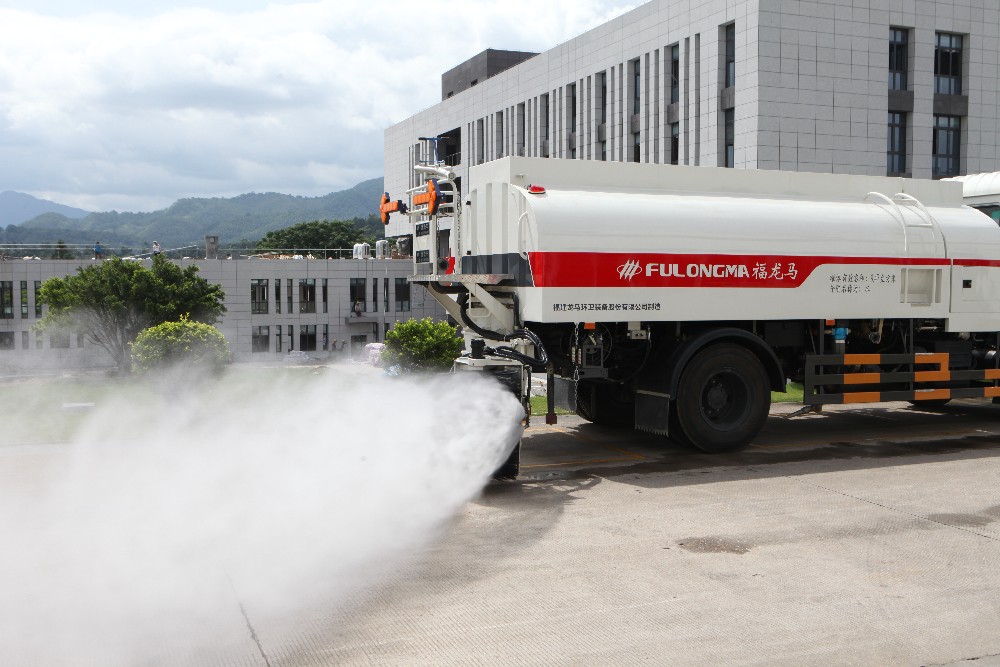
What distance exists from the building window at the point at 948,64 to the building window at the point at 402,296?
34.1m

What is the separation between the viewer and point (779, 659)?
16.2 ft

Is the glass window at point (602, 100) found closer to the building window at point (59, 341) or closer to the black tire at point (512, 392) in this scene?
the building window at point (59, 341)

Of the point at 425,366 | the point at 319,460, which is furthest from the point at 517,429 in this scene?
the point at 425,366

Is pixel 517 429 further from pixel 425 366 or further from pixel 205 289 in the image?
pixel 205 289

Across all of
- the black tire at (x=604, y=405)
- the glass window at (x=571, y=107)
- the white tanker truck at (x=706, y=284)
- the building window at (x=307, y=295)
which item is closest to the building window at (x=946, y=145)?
the glass window at (x=571, y=107)

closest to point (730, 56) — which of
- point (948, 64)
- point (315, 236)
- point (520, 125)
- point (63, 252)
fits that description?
point (948, 64)

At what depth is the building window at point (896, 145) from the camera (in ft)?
145

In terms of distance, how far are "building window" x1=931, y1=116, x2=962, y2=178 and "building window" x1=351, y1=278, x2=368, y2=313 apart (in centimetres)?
3521

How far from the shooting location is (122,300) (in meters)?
35.0

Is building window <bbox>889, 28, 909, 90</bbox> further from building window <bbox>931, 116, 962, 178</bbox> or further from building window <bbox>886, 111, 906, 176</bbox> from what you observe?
building window <bbox>931, 116, 962, 178</bbox>

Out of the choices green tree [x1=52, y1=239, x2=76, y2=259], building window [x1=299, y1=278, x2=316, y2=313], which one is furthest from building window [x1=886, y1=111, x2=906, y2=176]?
green tree [x1=52, y1=239, x2=76, y2=259]

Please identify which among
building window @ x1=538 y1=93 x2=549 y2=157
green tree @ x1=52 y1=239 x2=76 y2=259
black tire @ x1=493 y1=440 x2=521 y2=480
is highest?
building window @ x1=538 y1=93 x2=549 y2=157

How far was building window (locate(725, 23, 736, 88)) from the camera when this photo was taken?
1674 inches

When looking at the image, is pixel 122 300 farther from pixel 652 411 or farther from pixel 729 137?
Answer: pixel 652 411
